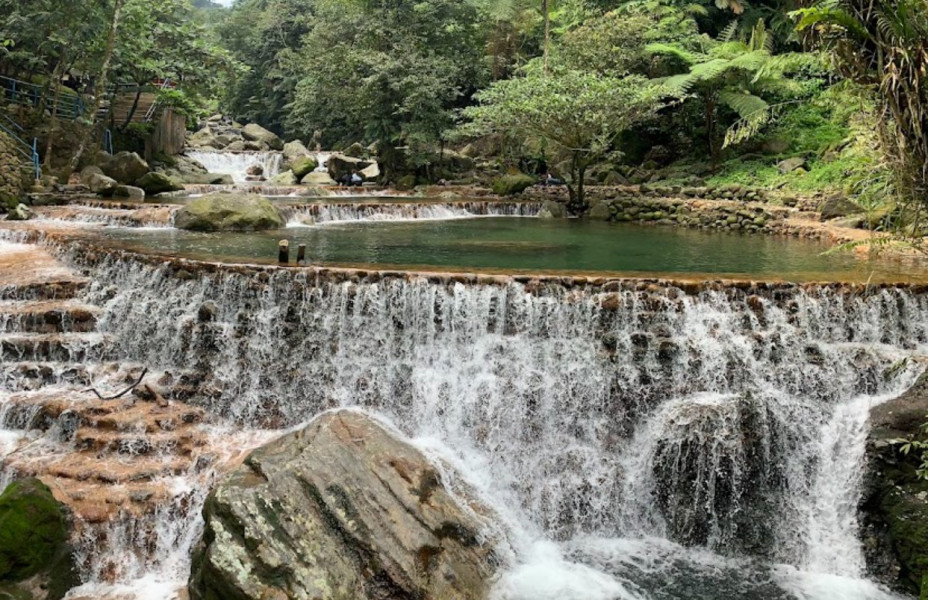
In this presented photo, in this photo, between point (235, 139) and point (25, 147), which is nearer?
point (25, 147)

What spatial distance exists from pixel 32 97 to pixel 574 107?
15.8m

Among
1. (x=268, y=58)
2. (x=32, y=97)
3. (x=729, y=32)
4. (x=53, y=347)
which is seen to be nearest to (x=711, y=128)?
(x=729, y=32)

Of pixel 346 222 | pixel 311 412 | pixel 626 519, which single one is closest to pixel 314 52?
pixel 346 222

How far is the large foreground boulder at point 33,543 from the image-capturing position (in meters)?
5.02

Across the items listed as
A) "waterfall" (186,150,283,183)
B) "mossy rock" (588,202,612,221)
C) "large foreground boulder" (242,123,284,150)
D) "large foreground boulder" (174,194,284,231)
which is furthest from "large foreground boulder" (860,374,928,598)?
"large foreground boulder" (242,123,284,150)

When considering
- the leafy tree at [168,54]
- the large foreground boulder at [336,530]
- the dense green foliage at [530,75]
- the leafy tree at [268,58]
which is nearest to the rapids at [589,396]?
the large foreground boulder at [336,530]

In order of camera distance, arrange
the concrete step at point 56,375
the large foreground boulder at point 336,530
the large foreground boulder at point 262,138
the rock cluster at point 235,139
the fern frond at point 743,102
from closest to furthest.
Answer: the large foreground boulder at point 336,530 < the concrete step at point 56,375 < the fern frond at point 743,102 < the rock cluster at point 235,139 < the large foreground boulder at point 262,138

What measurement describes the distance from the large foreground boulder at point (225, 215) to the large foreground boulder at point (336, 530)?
7.94m

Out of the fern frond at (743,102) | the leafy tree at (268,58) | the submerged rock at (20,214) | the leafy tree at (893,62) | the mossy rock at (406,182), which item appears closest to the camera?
the leafy tree at (893,62)

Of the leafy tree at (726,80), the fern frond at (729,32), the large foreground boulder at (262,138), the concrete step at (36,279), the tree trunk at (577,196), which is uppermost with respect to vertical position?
the fern frond at (729,32)

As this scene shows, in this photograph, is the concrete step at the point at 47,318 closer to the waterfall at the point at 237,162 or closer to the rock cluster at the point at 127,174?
the rock cluster at the point at 127,174

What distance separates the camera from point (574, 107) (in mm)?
15461

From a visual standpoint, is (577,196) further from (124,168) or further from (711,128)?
(124,168)

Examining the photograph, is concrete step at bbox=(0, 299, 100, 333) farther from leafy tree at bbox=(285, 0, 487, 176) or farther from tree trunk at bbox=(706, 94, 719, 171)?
tree trunk at bbox=(706, 94, 719, 171)
